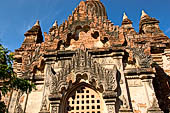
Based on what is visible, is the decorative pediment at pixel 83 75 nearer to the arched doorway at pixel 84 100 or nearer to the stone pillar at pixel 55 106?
the arched doorway at pixel 84 100

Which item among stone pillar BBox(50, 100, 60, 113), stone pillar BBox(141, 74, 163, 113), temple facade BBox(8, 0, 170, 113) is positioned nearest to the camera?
stone pillar BBox(141, 74, 163, 113)

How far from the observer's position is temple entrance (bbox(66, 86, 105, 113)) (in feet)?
30.8

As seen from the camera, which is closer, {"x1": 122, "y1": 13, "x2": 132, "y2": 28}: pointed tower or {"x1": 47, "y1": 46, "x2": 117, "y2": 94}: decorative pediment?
{"x1": 47, "y1": 46, "x2": 117, "y2": 94}: decorative pediment

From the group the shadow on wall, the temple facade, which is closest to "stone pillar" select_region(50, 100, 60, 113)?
the temple facade

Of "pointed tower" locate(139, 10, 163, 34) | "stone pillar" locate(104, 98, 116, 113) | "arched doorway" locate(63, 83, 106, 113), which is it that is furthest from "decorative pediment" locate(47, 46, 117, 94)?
"pointed tower" locate(139, 10, 163, 34)

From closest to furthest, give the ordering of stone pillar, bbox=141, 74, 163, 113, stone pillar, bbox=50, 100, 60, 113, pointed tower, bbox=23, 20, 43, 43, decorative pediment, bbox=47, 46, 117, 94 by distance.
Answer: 1. stone pillar, bbox=141, 74, 163, 113
2. stone pillar, bbox=50, 100, 60, 113
3. decorative pediment, bbox=47, 46, 117, 94
4. pointed tower, bbox=23, 20, 43, 43

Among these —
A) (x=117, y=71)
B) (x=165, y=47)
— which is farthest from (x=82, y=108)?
(x=165, y=47)

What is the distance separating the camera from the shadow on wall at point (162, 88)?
34.4ft

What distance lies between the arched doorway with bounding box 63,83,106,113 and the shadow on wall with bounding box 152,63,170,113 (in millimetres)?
3954

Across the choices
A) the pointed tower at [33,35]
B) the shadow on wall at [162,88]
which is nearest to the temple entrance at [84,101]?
the shadow on wall at [162,88]

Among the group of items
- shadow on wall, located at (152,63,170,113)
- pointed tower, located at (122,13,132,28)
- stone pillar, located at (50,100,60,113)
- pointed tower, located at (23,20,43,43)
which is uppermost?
pointed tower, located at (122,13,132,28)

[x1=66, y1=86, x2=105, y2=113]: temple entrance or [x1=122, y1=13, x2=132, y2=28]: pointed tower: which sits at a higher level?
[x1=122, y1=13, x2=132, y2=28]: pointed tower

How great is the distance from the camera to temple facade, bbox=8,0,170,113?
9359 millimetres

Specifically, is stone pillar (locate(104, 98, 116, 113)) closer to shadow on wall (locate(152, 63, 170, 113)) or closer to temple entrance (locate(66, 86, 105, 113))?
temple entrance (locate(66, 86, 105, 113))
